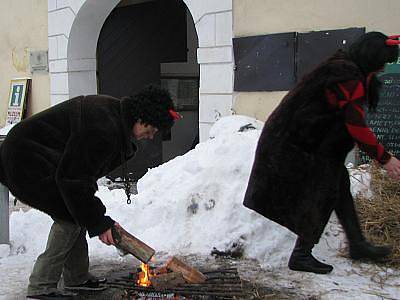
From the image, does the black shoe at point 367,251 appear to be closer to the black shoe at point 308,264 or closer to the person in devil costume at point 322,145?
the person in devil costume at point 322,145

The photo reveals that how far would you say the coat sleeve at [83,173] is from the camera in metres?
2.91

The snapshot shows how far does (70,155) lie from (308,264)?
1934 mm

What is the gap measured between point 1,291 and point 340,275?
8.15ft

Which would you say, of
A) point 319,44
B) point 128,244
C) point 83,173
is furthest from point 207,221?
point 319,44

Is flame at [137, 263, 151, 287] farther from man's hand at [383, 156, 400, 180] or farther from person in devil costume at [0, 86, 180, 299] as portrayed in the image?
man's hand at [383, 156, 400, 180]

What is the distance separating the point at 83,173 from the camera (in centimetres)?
294

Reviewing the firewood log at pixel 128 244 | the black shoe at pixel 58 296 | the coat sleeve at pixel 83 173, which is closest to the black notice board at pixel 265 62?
the firewood log at pixel 128 244

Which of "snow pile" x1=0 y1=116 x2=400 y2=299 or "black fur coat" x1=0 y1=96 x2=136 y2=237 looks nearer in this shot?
"black fur coat" x1=0 y1=96 x2=136 y2=237

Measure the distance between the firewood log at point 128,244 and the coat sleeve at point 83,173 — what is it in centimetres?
17

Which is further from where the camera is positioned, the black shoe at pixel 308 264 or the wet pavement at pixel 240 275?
the black shoe at pixel 308 264

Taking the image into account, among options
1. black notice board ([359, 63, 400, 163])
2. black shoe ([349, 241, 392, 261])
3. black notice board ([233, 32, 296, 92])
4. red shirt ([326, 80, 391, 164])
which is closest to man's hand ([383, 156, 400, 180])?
red shirt ([326, 80, 391, 164])

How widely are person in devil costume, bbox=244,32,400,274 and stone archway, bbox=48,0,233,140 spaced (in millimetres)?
3219

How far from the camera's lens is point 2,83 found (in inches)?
433

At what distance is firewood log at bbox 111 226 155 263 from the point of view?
3.11 meters
